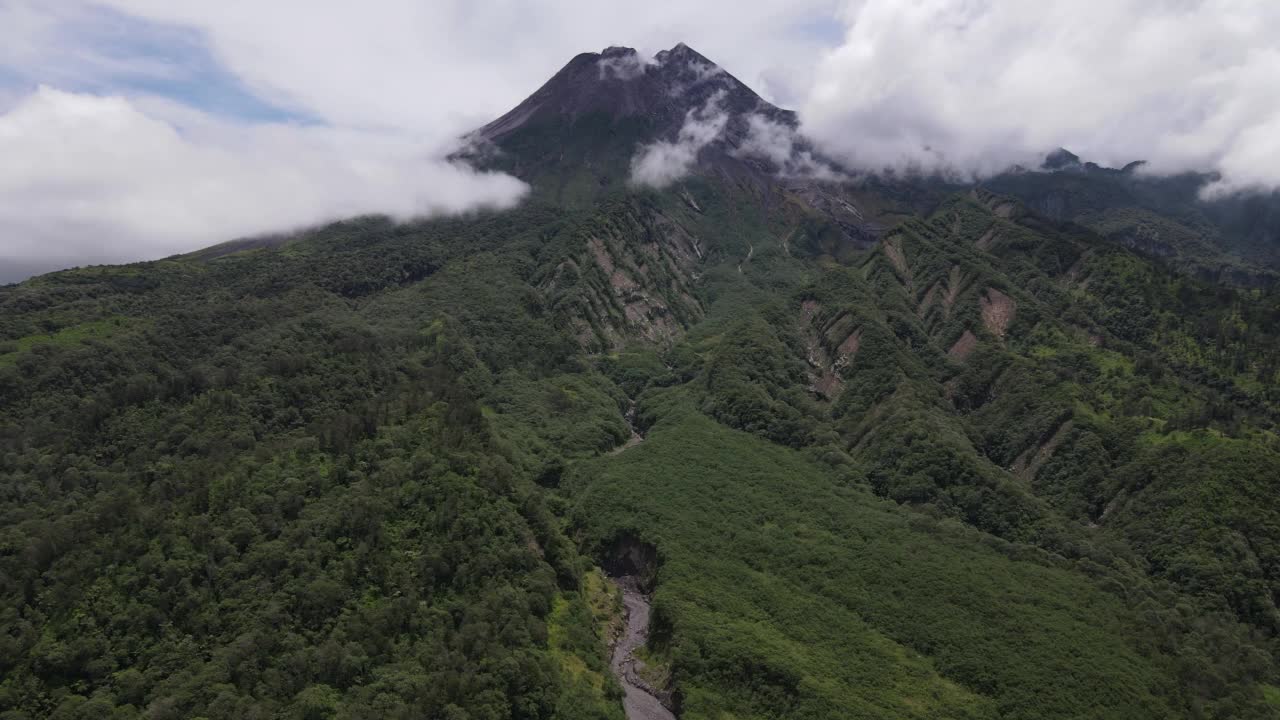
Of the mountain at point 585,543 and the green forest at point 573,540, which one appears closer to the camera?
the green forest at point 573,540

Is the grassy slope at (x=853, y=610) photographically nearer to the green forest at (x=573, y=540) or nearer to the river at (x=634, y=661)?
the green forest at (x=573, y=540)

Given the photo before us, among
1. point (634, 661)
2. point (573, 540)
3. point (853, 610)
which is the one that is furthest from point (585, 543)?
point (853, 610)

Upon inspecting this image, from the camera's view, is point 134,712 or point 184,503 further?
point 184,503

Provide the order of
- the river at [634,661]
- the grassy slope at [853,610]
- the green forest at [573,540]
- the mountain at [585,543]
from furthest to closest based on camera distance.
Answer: the river at [634,661] → the grassy slope at [853,610] → the mountain at [585,543] → the green forest at [573,540]

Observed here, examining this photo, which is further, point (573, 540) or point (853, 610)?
point (573, 540)

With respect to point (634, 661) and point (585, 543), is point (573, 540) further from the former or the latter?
point (634, 661)

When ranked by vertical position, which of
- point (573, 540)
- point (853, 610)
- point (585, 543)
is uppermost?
point (573, 540)

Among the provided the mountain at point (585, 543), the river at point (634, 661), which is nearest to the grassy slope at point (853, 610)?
the mountain at point (585, 543)

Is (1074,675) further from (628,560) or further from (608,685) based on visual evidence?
(628,560)

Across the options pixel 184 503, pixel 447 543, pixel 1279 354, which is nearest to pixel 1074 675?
pixel 447 543
